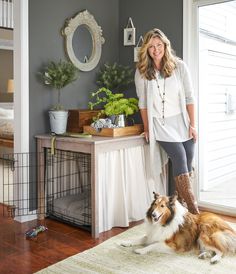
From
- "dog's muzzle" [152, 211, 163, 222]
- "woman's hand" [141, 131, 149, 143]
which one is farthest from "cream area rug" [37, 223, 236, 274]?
"woman's hand" [141, 131, 149, 143]

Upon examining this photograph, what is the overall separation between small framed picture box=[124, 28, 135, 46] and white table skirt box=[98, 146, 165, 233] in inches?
49.2

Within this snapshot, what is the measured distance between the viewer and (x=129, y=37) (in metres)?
3.98

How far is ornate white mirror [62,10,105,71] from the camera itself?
11.7ft

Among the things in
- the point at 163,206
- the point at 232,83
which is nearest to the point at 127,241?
the point at 163,206

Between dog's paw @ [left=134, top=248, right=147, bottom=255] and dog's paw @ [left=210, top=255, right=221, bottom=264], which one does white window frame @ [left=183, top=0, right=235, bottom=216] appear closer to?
dog's paw @ [left=210, top=255, right=221, bottom=264]

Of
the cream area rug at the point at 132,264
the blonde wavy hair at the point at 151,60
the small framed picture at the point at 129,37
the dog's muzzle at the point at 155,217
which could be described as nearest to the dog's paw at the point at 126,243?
the cream area rug at the point at 132,264

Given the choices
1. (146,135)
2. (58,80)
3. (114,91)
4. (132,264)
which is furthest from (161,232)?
(114,91)

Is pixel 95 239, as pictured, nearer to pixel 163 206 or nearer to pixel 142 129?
pixel 163 206

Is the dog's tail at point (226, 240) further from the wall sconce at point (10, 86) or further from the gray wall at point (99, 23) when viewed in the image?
the wall sconce at point (10, 86)

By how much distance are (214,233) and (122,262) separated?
0.65 meters

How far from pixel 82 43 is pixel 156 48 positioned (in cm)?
93

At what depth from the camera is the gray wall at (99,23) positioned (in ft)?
11.0

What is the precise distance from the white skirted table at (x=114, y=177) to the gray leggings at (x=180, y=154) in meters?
0.28

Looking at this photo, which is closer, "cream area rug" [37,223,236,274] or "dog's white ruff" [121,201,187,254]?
"cream area rug" [37,223,236,274]
